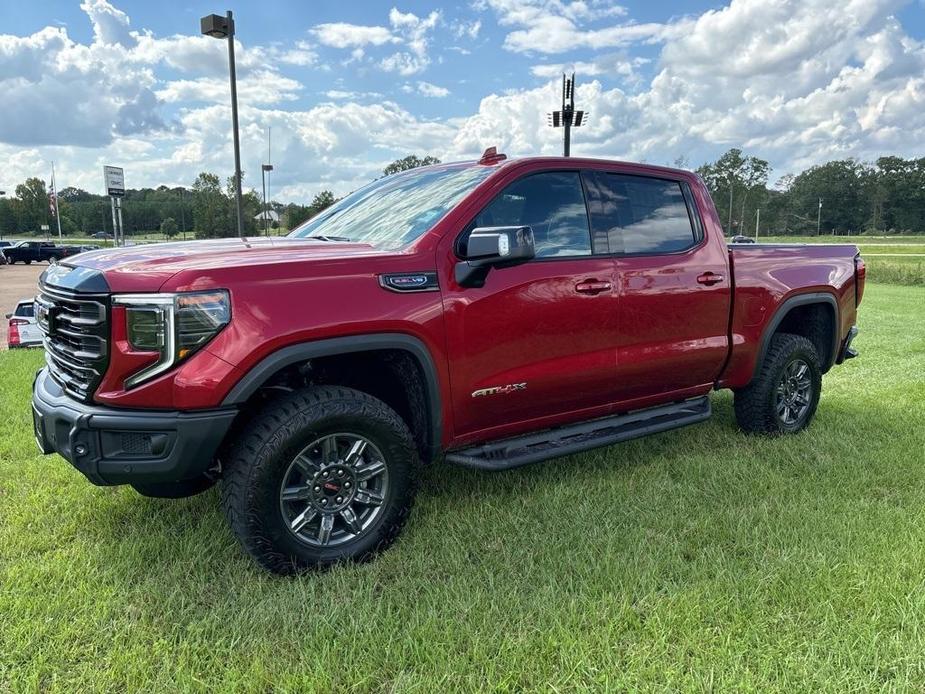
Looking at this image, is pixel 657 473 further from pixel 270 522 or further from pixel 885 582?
pixel 270 522

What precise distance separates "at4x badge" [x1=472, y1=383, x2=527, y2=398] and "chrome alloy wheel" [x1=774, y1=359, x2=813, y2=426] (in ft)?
8.16

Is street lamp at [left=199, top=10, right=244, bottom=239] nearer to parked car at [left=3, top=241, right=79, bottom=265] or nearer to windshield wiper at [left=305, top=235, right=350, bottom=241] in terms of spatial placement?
windshield wiper at [left=305, top=235, right=350, bottom=241]

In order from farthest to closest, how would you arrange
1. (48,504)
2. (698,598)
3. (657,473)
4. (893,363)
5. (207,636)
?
(893,363)
(657,473)
(48,504)
(698,598)
(207,636)

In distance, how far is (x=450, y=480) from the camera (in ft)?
13.6

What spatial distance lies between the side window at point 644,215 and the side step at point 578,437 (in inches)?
39.9

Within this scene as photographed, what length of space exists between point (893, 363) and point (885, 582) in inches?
245

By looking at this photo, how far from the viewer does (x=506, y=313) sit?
3.32 m

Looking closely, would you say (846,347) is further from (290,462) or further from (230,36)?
(230,36)

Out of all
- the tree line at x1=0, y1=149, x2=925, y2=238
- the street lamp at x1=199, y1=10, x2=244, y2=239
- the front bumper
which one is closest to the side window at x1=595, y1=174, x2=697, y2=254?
the front bumper

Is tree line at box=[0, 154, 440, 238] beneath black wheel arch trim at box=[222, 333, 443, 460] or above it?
above

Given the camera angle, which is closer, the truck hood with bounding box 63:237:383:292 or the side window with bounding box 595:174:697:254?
the truck hood with bounding box 63:237:383:292

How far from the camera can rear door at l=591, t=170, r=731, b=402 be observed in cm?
390

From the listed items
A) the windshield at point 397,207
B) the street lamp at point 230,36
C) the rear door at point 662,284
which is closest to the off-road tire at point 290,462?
the windshield at point 397,207

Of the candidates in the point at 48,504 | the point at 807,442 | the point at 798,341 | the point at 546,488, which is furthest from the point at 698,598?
the point at 48,504
